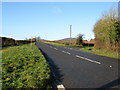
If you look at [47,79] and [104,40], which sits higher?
[104,40]

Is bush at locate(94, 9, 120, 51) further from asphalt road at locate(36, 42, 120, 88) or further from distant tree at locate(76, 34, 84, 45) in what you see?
distant tree at locate(76, 34, 84, 45)

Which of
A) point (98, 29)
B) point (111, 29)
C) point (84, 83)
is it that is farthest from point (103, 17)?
point (84, 83)

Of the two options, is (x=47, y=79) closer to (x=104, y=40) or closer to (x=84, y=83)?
(x=84, y=83)

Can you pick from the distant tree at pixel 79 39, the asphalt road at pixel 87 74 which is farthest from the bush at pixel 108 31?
the distant tree at pixel 79 39

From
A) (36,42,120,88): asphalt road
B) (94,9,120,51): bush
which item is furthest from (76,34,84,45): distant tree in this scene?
(36,42,120,88): asphalt road

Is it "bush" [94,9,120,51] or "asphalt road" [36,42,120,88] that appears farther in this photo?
"bush" [94,9,120,51]

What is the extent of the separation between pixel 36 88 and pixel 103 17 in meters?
18.8

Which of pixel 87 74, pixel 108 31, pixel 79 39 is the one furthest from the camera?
pixel 79 39

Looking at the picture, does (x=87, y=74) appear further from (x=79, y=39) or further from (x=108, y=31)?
(x=79, y=39)

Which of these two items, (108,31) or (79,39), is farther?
(79,39)

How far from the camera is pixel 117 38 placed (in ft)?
57.0

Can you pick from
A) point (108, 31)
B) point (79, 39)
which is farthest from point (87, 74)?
point (79, 39)

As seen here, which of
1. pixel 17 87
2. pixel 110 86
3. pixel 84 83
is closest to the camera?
pixel 17 87

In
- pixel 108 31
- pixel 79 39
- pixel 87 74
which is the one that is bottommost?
pixel 87 74
